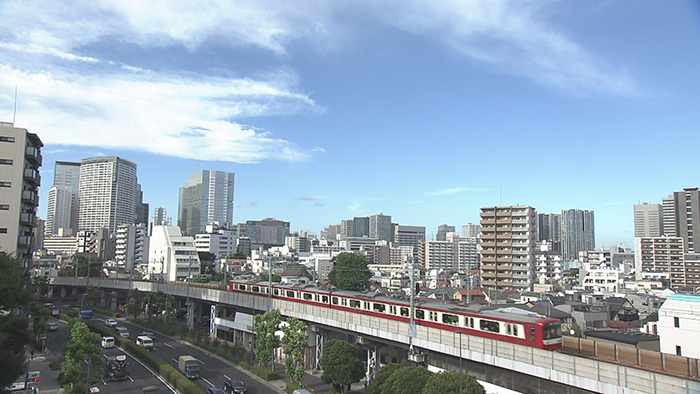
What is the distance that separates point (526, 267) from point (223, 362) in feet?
229

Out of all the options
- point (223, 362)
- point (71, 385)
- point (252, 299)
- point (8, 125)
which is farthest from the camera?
point (8, 125)

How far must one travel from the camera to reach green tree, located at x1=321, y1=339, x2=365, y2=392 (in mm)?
27922

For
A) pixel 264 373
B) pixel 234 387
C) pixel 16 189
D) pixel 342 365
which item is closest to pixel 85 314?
pixel 16 189

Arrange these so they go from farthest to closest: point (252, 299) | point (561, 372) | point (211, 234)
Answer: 1. point (211, 234)
2. point (252, 299)
3. point (561, 372)

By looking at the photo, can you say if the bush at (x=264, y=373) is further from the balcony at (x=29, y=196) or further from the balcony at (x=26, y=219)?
the balcony at (x=29, y=196)

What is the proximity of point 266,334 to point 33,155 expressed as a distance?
3344cm

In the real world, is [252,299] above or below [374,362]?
above

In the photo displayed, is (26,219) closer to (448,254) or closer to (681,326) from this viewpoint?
(681,326)

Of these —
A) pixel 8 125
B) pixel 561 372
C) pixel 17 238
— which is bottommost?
pixel 561 372

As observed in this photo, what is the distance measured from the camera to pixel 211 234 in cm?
14938

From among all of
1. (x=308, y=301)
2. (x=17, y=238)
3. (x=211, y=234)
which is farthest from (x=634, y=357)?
(x=211, y=234)

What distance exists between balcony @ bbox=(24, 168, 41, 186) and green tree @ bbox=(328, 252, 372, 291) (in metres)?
52.3

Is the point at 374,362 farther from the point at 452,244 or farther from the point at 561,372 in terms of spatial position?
the point at 452,244

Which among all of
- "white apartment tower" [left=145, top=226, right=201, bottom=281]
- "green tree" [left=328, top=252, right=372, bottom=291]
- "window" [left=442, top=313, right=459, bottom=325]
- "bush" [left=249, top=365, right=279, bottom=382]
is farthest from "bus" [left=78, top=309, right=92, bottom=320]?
"window" [left=442, top=313, right=459, bottom=325]
